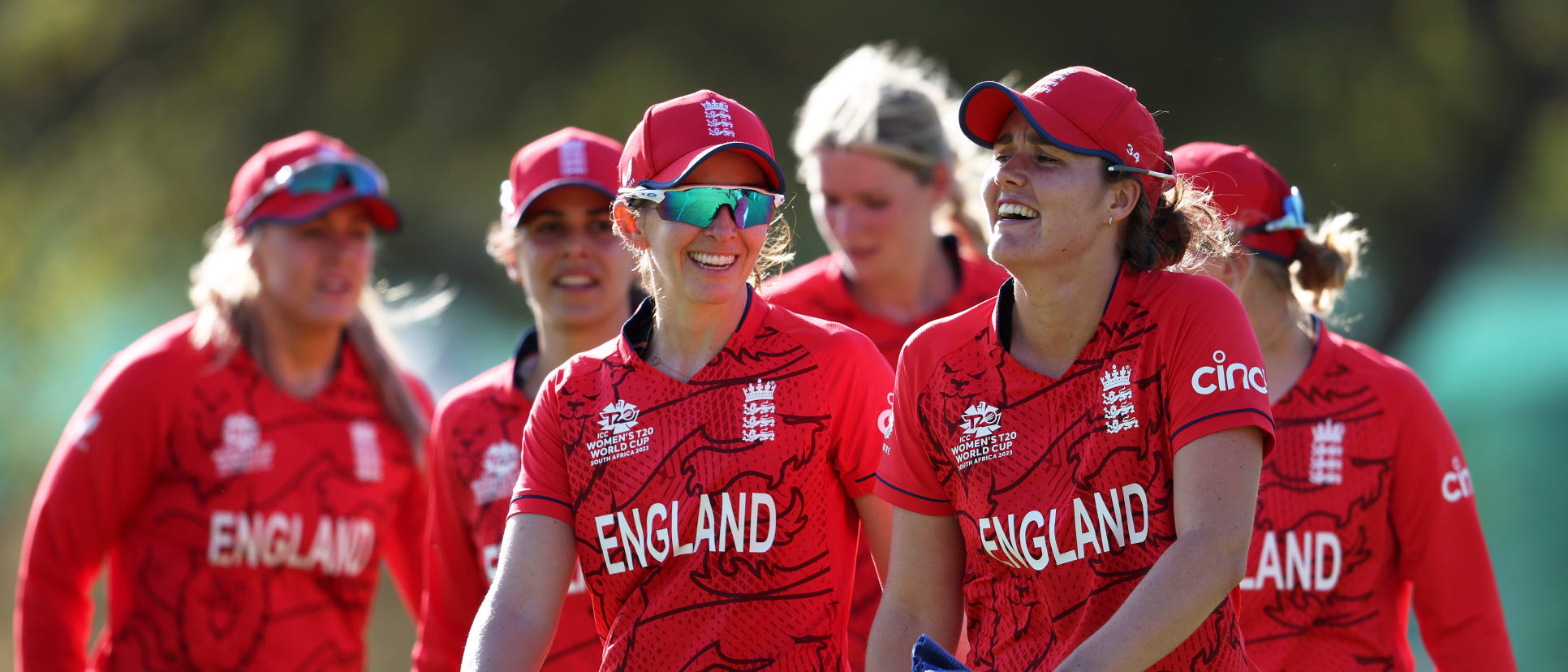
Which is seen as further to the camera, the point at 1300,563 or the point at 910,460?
the point at 1300,563

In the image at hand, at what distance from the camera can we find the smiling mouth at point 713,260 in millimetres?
2887

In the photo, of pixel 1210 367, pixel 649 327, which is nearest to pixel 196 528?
pixel 649 327

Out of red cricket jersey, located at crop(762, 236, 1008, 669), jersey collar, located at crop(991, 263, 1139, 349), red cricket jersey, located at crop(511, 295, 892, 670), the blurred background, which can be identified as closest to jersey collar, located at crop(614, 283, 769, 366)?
red cricket jersey, located at crop(511, 295, 892, 670)

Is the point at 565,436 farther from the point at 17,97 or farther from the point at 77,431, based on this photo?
the point at 17,97

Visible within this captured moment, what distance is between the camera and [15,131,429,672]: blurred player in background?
4387 mm

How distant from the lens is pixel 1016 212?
103 inches

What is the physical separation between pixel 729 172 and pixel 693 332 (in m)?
0.33

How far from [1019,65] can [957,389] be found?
688 centimetres

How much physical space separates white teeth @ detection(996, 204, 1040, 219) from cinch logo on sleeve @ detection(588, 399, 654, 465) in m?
0.80

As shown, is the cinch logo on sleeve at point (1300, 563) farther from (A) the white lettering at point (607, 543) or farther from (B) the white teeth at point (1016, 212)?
(A) the white lettering at point (607, 543)

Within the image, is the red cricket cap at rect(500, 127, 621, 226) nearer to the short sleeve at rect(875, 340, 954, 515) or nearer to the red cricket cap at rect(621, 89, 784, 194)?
the red cricket cap at rect(621, 89, 784, 194)

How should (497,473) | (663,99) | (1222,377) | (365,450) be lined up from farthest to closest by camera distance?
1. (663,99)
2. (365,450)
3. (497,473)
4. (1222,377)

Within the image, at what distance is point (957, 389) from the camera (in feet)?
8.90

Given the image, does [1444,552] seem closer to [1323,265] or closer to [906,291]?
[1323,265]
